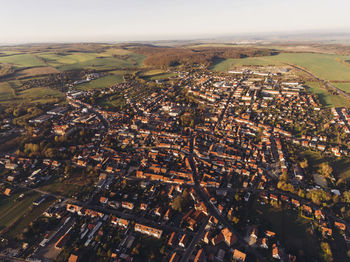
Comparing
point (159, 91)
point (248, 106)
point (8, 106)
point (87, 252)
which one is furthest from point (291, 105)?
point (8, 106)

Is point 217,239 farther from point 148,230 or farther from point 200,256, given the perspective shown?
point 148,230

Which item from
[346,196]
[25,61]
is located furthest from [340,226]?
[25,61]

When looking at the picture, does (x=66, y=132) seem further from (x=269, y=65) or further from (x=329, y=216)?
(x=269, y=65)

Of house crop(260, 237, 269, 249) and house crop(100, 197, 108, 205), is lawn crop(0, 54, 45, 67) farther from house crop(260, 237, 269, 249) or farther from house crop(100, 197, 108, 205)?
house crop(260, 237, 269, 249)

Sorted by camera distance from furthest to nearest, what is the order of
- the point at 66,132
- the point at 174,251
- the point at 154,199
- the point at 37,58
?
the point at 37,58
the point at 66,132
the point at 154,199
the point at 174,251

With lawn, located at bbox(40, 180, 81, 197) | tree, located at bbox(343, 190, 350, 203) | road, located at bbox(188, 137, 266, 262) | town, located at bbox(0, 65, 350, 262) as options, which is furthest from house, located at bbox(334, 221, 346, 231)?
lawn, located at bbox(40, 180, 81, 197)
